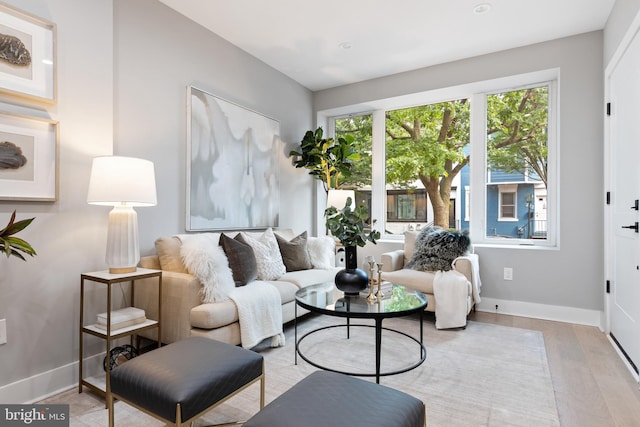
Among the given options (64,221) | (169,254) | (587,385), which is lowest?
(587,385)

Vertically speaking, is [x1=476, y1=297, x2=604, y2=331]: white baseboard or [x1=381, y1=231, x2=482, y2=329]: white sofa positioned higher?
[x1=381, y1=231, x2=482, y2=329]: white sofa

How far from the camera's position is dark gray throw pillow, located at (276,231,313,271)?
358 centimetres

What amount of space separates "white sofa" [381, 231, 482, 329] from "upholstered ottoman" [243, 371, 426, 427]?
2070mm

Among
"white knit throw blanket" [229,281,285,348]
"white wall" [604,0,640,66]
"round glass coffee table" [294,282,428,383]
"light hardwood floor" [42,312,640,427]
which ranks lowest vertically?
"light hardwood floor" [42,312,640,427]

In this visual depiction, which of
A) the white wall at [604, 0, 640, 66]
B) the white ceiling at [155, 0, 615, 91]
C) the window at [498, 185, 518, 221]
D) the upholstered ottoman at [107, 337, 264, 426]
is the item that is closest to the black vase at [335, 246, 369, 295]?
the upholstered ottoman at [107, 337, 264, 426]

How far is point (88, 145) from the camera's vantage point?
2.35m

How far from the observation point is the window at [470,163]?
3.90 m

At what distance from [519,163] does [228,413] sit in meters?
3.80

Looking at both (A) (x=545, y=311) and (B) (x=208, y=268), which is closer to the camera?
(B) (x=208, y=268)

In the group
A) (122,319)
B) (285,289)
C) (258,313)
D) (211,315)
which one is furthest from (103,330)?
(285,289)

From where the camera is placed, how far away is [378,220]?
16.1ft

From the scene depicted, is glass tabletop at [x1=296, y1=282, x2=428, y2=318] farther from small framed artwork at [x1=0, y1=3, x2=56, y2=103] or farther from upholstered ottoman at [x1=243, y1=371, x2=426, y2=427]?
small framed artwork at [x1=0, y1=3, x2=56, y2=103]

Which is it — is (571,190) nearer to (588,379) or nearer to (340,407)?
(588,379)

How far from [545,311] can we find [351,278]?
241 cm
